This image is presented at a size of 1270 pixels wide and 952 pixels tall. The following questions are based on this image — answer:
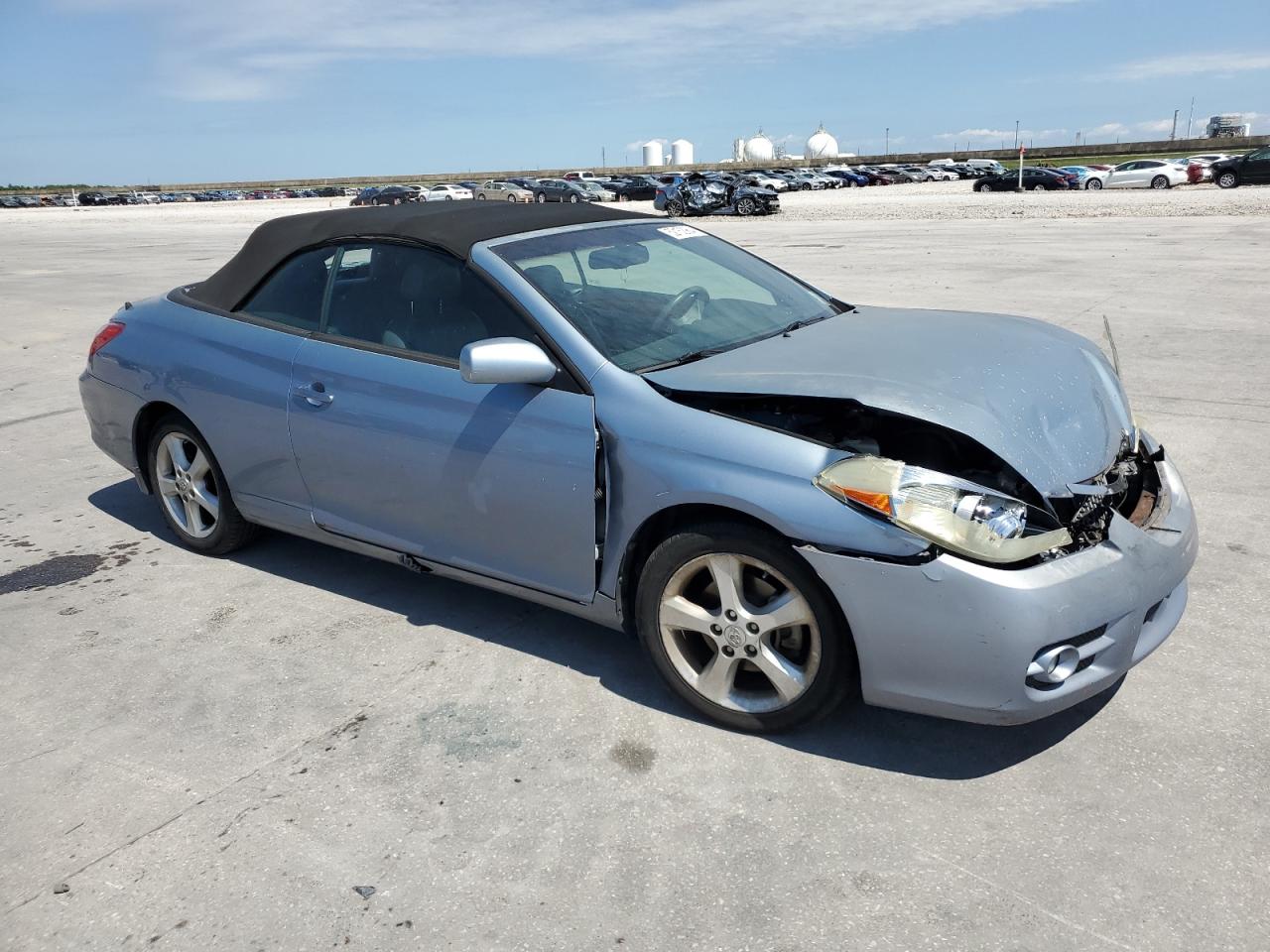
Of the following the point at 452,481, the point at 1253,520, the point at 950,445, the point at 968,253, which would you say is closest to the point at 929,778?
the point at 950,445

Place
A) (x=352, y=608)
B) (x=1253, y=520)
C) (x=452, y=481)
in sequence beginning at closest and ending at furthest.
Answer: (x=452, y=481) → (x=352, y=608) → (x=1253, y=520)

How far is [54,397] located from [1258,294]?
11858 mm

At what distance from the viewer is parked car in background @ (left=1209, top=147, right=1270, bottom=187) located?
35.7 m

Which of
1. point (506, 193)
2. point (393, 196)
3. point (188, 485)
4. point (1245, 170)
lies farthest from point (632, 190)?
point (188, 485)

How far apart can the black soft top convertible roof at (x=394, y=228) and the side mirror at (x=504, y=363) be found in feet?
1.94

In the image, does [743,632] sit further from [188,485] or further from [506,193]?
[506,193]

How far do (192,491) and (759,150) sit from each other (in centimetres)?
13263

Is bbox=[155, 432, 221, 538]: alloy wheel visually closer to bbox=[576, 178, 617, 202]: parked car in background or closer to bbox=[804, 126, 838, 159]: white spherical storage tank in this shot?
bbox=[576, 178, 617, 202]: parked car in background

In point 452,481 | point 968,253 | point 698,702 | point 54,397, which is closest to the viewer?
point 698,702

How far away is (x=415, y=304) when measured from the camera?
3.86 metres

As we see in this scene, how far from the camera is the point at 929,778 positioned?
9.68 ft

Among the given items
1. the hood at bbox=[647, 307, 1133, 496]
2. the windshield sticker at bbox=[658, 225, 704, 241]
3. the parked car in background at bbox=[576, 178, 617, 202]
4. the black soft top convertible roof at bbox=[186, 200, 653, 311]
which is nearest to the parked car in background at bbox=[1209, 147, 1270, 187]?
the parked car in background at bbox=[576, 178, 617, 202]

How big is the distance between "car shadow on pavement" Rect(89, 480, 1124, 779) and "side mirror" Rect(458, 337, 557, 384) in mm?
1093

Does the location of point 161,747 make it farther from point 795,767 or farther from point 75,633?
point 795,767
